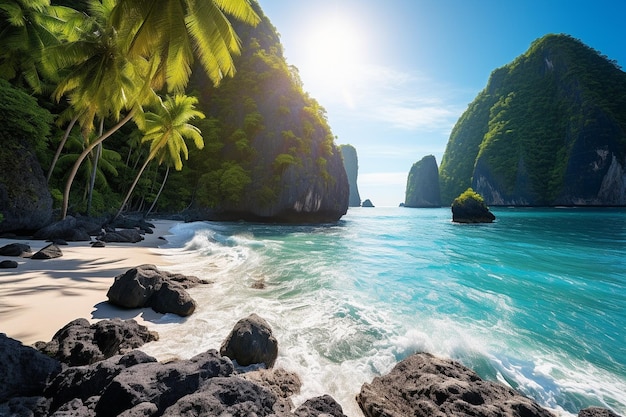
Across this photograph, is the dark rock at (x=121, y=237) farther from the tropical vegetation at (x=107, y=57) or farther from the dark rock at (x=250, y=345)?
the dark rock at (x=250, y=345)

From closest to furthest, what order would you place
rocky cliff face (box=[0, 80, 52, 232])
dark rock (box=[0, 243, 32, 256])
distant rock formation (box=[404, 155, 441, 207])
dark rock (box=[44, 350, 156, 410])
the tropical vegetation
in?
dark rock (box=[44, 350, 156, 410]), dark rock (box=[0, 243, 32, 256]), the tropical vegetation, rocky cliff face (box=[0, 80, 52, 232]), distant rock formation (box=[404, 155, 441, 207])

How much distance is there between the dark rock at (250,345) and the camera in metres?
4.14

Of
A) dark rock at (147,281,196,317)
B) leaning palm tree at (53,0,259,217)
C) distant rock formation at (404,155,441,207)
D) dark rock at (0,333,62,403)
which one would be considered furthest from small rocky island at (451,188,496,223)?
distant rock formation at (404,155,441,207)

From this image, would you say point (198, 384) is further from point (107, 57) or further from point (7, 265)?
point (107, 57)

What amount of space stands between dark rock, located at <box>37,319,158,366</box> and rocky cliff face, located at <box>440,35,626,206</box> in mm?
101355

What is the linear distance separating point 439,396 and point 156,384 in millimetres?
3304

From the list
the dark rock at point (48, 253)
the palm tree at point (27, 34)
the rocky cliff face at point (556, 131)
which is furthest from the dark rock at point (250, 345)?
the rocky cliff face at point (556, 131)

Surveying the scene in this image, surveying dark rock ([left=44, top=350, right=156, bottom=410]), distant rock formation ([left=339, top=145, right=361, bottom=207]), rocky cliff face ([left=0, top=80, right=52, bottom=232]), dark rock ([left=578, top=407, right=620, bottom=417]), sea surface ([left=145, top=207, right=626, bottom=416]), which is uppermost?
distant rock formation ([left=339, top=145, right=361, bottom=207])

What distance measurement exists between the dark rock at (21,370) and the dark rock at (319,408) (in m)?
2.79

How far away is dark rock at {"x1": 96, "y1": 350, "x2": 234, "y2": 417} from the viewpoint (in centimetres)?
236

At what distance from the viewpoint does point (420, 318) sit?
6637mm

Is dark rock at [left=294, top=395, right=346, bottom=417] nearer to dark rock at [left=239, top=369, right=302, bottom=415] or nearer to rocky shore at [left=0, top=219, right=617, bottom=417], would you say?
rocky shore at [left=0, top=219, right=617, bottom=417]

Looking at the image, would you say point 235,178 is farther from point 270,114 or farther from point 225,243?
point 225,243

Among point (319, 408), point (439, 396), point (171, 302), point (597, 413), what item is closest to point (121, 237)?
point (171, 302)
